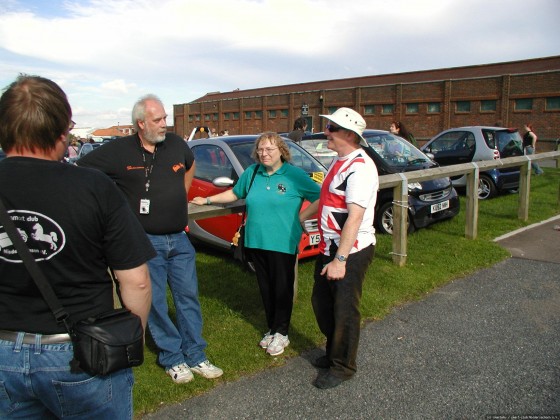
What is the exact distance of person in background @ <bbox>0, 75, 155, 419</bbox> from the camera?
1699 millimetres

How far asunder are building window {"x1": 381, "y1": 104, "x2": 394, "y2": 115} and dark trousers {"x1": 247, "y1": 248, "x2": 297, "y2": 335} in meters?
42.6

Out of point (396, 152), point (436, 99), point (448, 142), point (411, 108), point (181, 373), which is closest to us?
point (181, 373)

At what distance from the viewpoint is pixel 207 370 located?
3590mm

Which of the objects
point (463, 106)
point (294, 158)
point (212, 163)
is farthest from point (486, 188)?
point (463, 106)

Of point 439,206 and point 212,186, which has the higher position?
point 212,186

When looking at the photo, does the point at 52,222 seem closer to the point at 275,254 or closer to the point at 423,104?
the point at 275,254

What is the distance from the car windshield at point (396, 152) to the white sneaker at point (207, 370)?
5675mm

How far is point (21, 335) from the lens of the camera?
69.7 inches

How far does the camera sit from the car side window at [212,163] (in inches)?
257

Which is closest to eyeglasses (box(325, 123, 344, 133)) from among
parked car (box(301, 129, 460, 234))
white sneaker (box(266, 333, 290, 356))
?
white sneaker (box(266, 333, 290, 356))

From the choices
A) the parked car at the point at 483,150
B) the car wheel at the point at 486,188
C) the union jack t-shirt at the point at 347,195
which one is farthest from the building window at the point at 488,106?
the union jack t-shirt at the point at 347,195

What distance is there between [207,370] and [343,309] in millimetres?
1100

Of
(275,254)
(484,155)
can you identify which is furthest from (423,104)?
(275,254)

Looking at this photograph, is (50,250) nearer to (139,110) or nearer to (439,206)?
(139,110)
